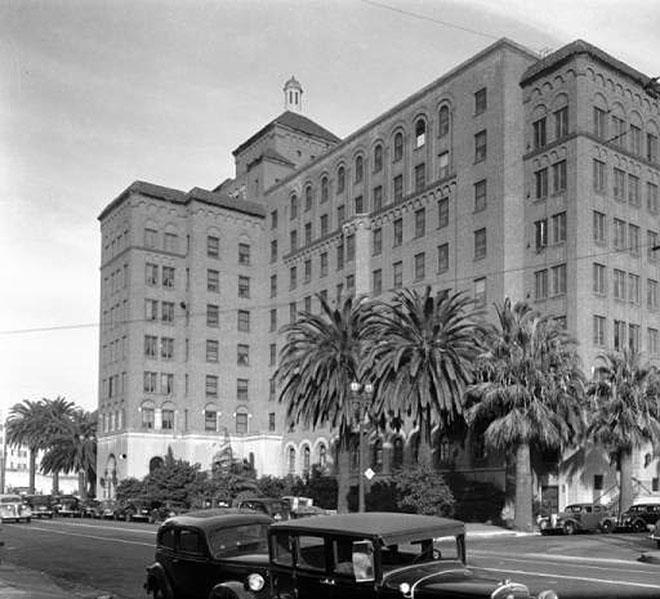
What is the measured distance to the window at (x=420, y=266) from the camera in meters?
65.2

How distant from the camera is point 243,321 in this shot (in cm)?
8406

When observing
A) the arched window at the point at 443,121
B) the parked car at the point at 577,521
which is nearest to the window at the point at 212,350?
the arched window at the point at 443,121

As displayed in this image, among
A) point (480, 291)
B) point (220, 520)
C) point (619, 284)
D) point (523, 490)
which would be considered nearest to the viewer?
point (220, 520)

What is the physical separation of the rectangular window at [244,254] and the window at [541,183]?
1326 inches

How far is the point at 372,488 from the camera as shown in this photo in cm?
5616

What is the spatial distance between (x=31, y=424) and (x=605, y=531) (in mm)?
66401

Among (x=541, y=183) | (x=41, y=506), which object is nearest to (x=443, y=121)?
(x=541, y=183)

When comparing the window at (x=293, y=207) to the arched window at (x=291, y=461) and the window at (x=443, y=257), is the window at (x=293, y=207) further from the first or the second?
the window at (x=443, y=257)

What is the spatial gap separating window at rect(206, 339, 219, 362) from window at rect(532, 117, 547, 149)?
35461 mm

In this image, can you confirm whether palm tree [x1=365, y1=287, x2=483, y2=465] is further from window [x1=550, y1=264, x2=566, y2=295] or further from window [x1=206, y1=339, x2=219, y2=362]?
window [x1=206, y1=339, x2=219, y2=362]

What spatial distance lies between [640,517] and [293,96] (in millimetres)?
64014

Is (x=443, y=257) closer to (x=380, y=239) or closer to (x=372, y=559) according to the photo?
(x=380, y=239)

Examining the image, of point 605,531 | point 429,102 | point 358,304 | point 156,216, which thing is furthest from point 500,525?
point 156,216

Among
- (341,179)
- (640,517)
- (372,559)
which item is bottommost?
(640,517)
